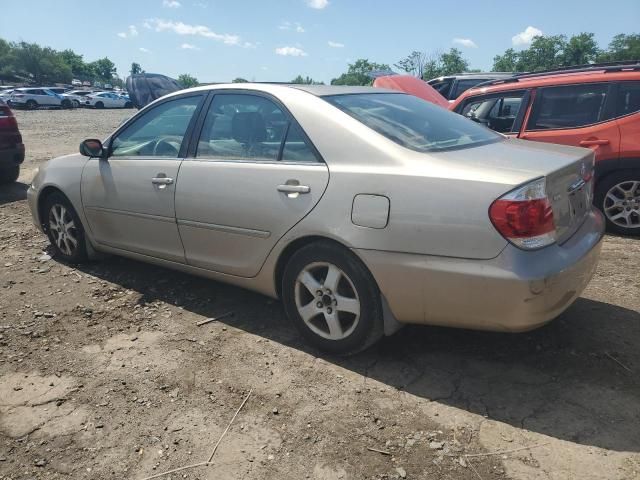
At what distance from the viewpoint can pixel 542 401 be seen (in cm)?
264

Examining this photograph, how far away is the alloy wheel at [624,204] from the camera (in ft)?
17.4

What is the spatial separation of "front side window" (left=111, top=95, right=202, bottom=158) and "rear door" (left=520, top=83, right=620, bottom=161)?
3.89 metres

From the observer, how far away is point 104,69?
117 metres

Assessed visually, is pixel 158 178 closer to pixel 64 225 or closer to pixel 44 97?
pixel 64 225

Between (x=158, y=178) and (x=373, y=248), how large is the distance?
1.82m

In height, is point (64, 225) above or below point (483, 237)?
below

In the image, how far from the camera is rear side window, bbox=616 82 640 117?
5.23 m

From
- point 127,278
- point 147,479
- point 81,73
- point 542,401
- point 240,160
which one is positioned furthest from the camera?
point 81,73

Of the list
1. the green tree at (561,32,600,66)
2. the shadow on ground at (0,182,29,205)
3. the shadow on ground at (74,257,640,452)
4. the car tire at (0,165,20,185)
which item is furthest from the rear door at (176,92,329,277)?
the green tree at (561,32,600,66)

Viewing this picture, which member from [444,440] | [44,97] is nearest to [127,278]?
[444,440]

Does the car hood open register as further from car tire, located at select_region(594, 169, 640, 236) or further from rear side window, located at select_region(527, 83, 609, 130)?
car tire, located at select_region(594, 169, 640, 236)

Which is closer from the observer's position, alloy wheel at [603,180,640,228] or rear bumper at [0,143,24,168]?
alloy wheel at [603,180,640,228]

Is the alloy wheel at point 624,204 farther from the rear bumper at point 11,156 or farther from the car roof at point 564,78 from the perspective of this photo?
the rear bumper at point 11,156

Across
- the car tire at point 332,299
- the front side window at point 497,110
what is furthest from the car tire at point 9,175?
the car tire at point 332,299
